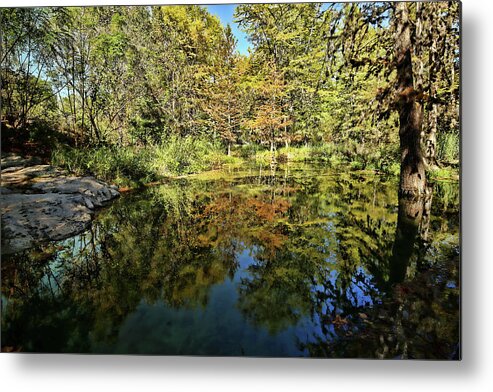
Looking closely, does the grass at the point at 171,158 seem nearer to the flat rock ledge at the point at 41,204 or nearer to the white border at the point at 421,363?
the flat rock ledge at the point at 41,204

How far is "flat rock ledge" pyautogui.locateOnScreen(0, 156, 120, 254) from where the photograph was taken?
2330 millimetres

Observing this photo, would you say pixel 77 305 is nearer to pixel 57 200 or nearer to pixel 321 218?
pixel 57 200

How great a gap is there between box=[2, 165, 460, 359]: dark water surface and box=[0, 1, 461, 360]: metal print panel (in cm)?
1

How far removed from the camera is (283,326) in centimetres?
211

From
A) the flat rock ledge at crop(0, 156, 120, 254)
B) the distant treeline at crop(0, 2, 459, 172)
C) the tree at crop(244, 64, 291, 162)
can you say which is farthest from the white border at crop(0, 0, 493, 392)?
the tree at crop(244, 64, 291, 162)

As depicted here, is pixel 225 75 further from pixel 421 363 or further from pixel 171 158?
pixel 421 363

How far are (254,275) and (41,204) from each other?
A: 6.05 feet

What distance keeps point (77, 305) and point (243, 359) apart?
1357 mm

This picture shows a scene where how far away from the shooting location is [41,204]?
2357 mm

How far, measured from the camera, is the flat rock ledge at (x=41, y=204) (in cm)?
233

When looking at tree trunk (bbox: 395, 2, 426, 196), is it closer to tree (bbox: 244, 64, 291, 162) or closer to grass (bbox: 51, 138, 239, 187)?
tree (bbox: 244, 64, 291, 162)

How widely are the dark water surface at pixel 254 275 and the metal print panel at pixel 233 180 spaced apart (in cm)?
1

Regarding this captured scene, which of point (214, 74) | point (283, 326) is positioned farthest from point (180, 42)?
point (283, 326)

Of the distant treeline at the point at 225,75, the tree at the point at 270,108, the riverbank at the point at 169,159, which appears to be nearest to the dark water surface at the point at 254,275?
the riverbank at the point at 169,159
